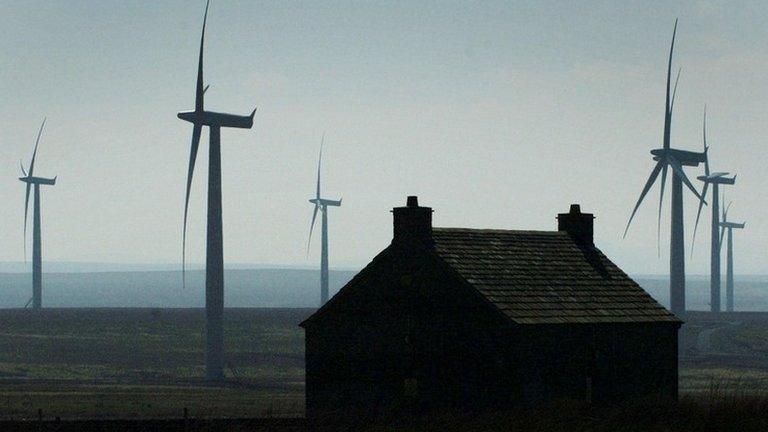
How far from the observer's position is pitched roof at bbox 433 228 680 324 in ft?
142

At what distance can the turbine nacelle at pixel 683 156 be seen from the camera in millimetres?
111681

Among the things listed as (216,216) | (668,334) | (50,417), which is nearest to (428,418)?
(668,334)

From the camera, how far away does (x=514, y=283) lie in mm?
44500

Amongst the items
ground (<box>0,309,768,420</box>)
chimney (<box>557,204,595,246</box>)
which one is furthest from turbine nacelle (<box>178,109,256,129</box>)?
chimney (<box>557,204,595,246</box>)

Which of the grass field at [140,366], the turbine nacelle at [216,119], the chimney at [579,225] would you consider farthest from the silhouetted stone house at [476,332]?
the turbine nacelle at [216,119]

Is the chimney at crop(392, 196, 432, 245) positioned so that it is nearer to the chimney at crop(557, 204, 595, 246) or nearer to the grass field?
the grass field

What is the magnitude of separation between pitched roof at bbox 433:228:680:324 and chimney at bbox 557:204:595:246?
0.44 metres

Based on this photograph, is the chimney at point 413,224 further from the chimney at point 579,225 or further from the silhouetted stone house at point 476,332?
the chimney at point 579,225

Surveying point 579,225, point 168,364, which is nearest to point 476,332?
point 579,225

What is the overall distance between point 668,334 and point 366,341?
10.8 metres

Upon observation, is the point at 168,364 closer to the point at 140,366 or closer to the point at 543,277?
the point at 140,366

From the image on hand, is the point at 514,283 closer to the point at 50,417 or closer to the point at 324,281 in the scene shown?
the point at 50,417

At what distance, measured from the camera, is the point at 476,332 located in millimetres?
42312

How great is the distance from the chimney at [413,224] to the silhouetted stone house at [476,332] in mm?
33
